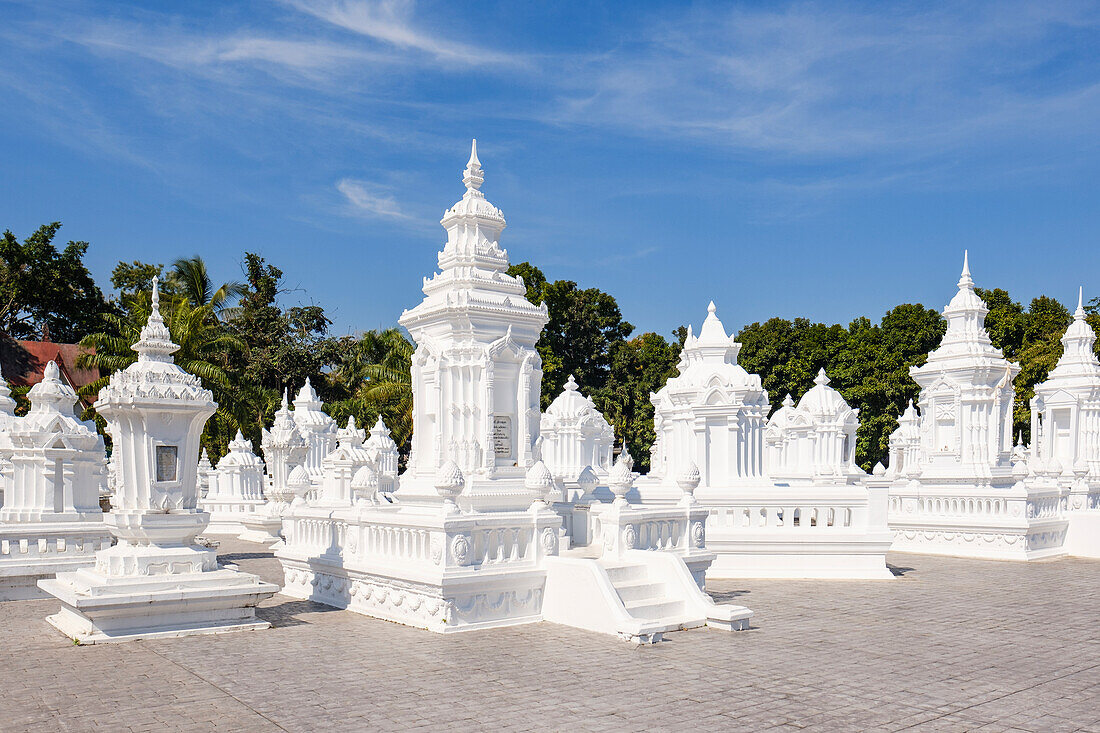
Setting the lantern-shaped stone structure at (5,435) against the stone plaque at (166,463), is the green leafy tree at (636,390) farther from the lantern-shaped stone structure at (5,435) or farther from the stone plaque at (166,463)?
the stone plaque at (166,463)

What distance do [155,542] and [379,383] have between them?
30544 mm

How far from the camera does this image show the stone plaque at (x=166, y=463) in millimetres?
11430

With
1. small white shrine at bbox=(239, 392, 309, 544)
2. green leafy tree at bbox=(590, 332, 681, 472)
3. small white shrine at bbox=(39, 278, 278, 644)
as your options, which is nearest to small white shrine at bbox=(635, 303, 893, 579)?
small white shrine at bbox=(39, 278, 278, 644)

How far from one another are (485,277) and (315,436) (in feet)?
58.6

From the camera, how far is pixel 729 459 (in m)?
19.1

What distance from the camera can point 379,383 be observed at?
41.5 meters

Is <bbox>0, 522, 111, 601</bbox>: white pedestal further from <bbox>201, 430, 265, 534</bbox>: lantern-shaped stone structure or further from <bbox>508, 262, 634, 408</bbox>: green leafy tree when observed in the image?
<bbox>508, 262, 634, 408</bbox>: green leafy tree

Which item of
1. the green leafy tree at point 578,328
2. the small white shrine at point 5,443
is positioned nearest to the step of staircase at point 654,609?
the small white shrine at point 5,443

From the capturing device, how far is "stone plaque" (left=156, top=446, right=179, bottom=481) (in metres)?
11.4

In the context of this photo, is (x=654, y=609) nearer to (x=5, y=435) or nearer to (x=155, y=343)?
(x=155, y=343)

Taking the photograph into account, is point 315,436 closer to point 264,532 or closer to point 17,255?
point 264,532

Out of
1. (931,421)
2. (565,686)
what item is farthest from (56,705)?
(931,421)

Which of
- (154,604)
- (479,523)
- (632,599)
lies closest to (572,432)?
(632,599)

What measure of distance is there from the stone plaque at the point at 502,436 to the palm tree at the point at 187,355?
67.9 ft
